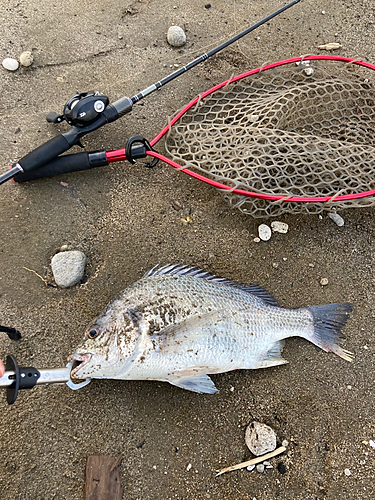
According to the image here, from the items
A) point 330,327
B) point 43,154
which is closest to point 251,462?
point 330,327

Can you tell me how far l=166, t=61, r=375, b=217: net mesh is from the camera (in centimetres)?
307

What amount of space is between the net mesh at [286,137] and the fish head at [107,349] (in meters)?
1.41

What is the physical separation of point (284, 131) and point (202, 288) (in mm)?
1645

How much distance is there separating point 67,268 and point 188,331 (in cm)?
122

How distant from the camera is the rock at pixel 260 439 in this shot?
9.10ft

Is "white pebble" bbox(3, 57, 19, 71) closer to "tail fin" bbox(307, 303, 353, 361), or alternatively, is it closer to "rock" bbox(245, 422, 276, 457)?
"tail fin" bbox(307, 303, 353, 361)

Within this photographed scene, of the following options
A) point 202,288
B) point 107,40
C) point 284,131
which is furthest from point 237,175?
point 107,40

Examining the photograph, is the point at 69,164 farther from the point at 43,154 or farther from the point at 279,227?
the point at 279,227

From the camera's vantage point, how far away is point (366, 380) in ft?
9.92

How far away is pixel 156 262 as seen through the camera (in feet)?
10.4

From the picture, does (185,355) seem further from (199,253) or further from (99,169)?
(99,169)

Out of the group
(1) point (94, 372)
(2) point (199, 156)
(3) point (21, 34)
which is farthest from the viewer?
(3) point (21, 34)

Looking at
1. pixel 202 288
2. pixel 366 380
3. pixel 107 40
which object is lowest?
pixel 366 380

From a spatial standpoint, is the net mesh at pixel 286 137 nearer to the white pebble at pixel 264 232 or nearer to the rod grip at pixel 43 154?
the white pebble at pixel 264 232
